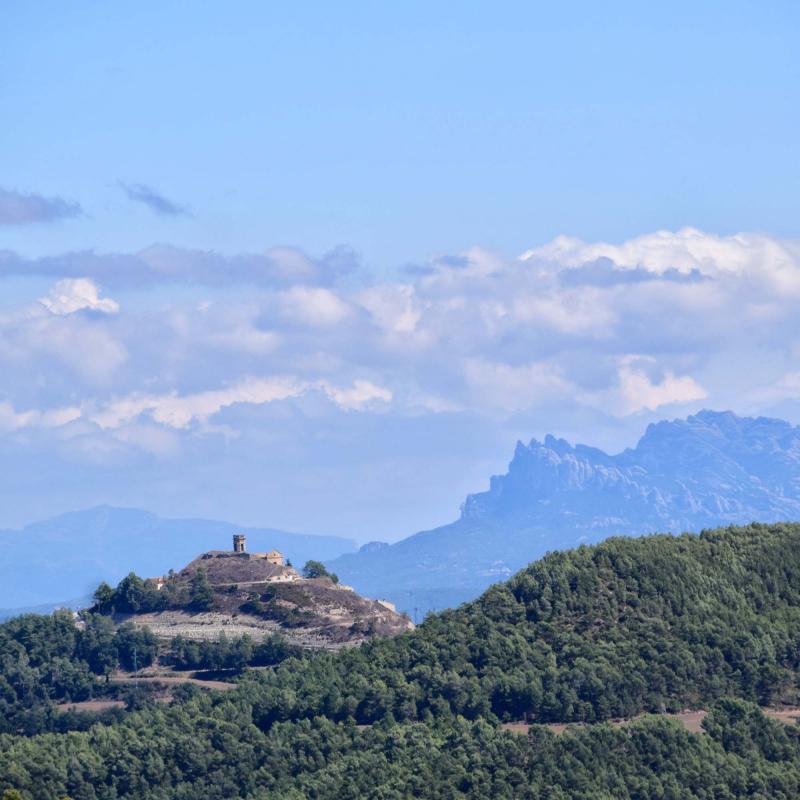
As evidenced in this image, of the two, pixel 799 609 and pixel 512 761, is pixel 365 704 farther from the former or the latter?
pixel 799 609

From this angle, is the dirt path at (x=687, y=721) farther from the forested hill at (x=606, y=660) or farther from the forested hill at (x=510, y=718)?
the forested hill at (x=606, y=660)

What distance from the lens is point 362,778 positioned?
164500 mm

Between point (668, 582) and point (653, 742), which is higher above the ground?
point (668, 582)

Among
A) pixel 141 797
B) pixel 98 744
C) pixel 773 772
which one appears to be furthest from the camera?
pixel 98 744

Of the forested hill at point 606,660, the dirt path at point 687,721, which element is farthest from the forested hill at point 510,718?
the dirt path at point 687,721

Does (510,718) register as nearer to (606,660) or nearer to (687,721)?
(606,660)

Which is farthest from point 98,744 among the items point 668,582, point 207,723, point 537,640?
point 668,582

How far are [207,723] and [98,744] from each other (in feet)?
32.0

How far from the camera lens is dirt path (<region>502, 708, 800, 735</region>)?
173875mm

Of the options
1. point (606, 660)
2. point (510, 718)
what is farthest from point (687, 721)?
point (510, 718)

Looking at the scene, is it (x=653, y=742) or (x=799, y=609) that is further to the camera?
(x=799, y=609)

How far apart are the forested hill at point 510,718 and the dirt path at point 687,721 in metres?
1.52

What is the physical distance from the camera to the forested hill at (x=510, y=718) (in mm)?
160875

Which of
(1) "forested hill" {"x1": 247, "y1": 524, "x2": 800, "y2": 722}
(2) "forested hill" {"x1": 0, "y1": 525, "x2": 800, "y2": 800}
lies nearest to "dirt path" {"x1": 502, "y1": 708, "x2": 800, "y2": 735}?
(2) "forested hill" {"x1": 0, "y1": 525, "x2": 800, "y2": 800}
